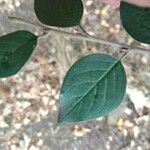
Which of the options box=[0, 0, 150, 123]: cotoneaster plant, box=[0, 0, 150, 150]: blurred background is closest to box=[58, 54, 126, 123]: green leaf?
box=[0, 0, 150, 123]: cotoneaster plant

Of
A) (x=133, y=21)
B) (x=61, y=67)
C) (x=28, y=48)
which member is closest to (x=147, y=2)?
(x=133, y=21)

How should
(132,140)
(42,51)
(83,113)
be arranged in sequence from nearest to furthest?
(83,113)
(132,140)
(42,51)

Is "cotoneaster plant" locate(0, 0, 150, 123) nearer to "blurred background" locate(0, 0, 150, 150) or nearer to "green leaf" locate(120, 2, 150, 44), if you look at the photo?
"green leaf" locate(120, 2, 150, 44)

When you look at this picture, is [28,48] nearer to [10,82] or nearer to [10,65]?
[10,65]

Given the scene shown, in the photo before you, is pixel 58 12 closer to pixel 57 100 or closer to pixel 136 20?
pixel 136 20

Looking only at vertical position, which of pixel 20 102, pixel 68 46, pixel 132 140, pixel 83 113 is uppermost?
pixel 83 113

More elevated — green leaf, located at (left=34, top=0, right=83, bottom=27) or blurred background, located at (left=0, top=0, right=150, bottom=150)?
green leaf, located at (left=34, top=0, right=83, bottom=27)

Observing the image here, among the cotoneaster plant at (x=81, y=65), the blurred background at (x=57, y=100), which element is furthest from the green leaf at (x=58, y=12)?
the blurred background at (x=57, y=100)
